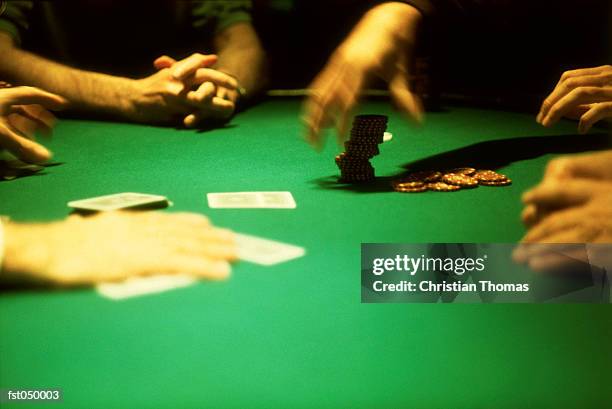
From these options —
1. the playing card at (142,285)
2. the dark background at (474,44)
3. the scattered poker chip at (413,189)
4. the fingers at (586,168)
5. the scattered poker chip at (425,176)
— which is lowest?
the playing card at (142,285)

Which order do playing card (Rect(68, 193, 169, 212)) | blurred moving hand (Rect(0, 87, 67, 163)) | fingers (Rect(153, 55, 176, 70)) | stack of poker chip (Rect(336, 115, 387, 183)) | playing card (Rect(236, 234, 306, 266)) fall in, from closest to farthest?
playing card (Rect(236, 234, 306, 266)) → playing card (Rect(68, 193, 169, 212)) → stack of poker chip (Rect(336, 115, 387, 183)) → blurred moving hand (Rect(0, 87, 67, 163)) → fingers (Rect(153, 55, 176, 70))

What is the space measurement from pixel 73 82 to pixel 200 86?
0.50m

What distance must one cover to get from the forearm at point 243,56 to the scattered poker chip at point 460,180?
56.9 inches

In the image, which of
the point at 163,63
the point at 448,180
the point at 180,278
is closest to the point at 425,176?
the point at 448,180

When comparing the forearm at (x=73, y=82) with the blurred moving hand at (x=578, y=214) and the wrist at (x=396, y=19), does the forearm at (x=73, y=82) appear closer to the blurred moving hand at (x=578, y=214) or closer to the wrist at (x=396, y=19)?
the wrist at (x=396, y=19)

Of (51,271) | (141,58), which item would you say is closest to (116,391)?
(51,271)

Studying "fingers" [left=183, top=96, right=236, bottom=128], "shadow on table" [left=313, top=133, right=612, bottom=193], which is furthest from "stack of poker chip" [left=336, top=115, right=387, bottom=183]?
"fingers" [left=183, top=96, right=236, bottom=128]

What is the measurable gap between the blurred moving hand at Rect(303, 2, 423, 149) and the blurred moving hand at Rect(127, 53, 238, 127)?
2.89 feet

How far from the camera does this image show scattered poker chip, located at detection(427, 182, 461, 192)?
1.64 m

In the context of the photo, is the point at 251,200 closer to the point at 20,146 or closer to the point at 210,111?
the point at 20,146

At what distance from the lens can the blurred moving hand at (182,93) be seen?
8.21ft

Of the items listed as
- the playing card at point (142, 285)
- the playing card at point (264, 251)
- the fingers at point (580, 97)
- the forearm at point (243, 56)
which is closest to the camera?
the playing card at point (142, 285)

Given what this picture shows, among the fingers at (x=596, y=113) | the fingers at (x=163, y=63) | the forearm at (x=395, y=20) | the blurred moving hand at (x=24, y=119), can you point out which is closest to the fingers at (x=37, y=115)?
the blurred moving hand at (x=24, y=119)

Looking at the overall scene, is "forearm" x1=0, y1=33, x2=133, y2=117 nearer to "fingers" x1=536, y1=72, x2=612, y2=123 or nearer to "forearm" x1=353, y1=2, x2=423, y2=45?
"forearm" x1=353, y1=2, x2=423, y2=45
